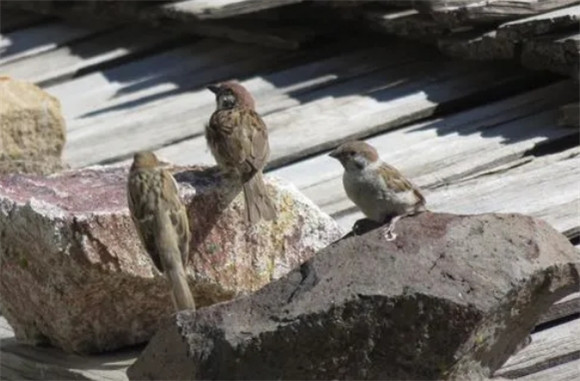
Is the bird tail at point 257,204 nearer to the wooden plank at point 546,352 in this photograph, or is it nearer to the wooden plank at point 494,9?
the wooden plank at point 546,352

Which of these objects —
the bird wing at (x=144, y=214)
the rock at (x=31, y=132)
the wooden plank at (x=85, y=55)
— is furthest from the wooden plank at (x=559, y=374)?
the wooden plank at (x=85, y=55)

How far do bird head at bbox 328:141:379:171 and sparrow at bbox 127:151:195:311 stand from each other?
66 centimetres

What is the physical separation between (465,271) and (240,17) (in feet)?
13.9

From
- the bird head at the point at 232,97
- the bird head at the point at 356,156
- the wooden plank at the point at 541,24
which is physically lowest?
the bird head at the point at 356,156

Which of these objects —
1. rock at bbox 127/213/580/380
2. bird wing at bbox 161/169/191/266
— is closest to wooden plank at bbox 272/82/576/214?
bird wing at bbox 161/169/191/266

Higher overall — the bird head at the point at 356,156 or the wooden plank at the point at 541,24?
the wooden plank at the point at 541,24

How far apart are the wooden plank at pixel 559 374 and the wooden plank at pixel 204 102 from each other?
2.49 metres

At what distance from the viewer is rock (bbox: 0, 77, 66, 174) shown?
7.61 m

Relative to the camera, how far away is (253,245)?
6.14m

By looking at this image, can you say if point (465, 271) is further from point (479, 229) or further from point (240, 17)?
point (240, 17)

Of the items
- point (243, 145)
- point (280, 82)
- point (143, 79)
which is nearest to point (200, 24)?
point (143, 79)

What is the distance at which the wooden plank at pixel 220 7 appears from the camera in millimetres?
8250

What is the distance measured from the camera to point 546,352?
5934 millimetres

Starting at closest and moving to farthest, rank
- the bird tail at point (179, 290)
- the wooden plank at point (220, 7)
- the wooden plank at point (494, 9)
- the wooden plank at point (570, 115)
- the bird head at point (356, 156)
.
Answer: the bird tail at point (179, 290), the bird head at point (356, 156), the wooden plank at point (570, 115), the wooden plank at point (494, 9), the wooden plank at point (220, 7)
